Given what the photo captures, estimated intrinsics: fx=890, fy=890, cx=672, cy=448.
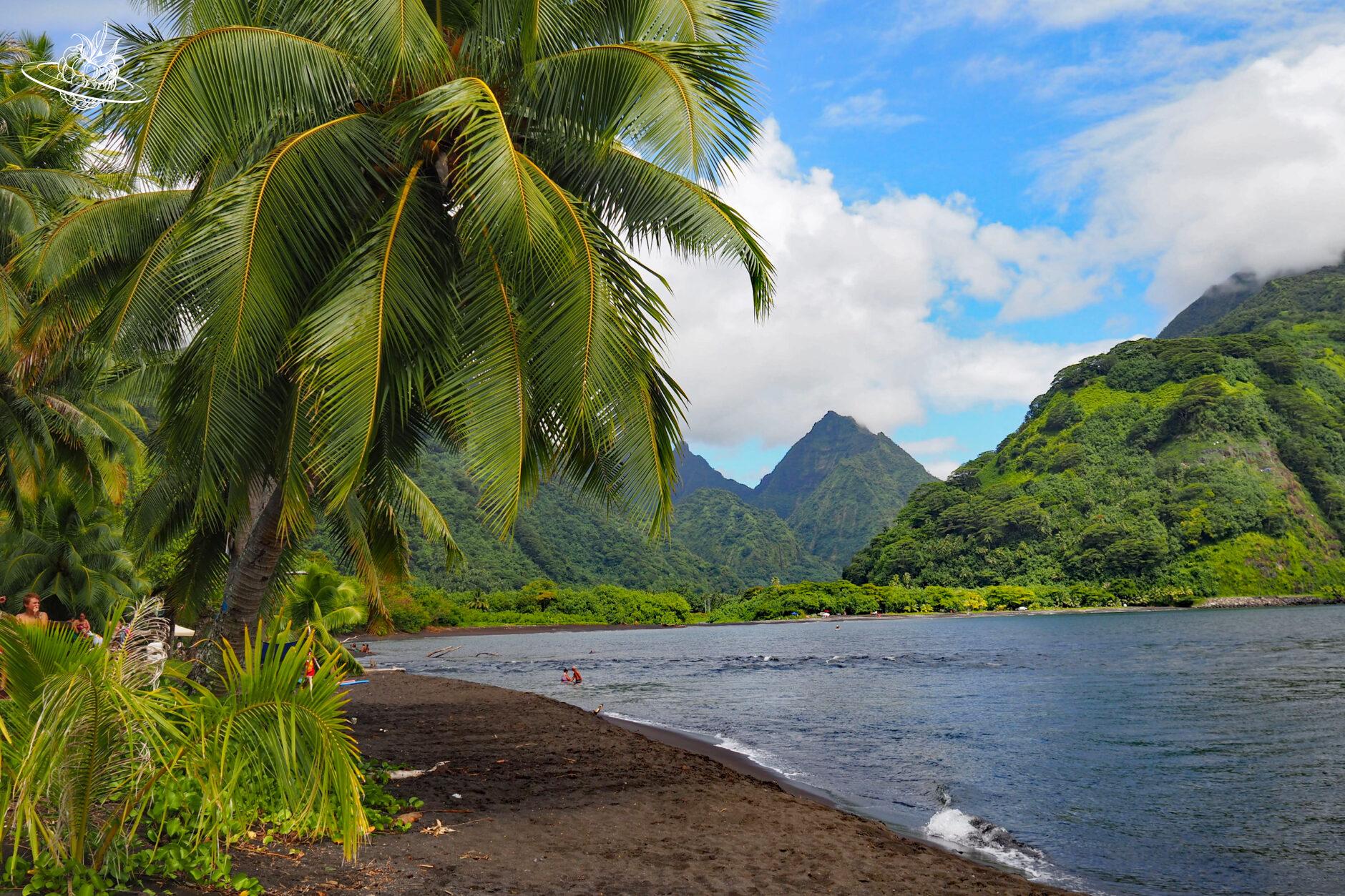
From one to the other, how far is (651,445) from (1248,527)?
10519cm

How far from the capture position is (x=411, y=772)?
10281mm

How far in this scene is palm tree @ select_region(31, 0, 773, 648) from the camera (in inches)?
285

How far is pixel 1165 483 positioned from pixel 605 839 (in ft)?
366

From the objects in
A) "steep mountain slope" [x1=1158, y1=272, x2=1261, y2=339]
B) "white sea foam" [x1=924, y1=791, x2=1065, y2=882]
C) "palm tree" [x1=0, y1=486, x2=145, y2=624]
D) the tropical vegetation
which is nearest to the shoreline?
"palm tree" [x1=0, y1=486, x2=145, y2=624]

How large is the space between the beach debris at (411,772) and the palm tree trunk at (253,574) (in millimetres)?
2230

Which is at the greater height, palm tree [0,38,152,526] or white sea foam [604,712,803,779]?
palm tree [0,38,152,526]

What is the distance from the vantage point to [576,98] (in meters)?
8.29

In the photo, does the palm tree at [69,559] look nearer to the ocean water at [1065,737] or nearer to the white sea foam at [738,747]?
the ocean water at [1065,737]

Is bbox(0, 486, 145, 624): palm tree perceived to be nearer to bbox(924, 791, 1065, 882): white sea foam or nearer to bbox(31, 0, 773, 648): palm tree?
bbox(31, 0, 773, 648): palm tree

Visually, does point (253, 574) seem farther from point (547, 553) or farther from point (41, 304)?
point (547, 553)

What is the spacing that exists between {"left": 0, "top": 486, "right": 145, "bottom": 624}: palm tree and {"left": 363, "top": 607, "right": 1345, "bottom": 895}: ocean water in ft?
43.5

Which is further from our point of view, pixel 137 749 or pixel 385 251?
pixel 385 251

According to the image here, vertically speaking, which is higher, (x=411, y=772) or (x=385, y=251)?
(x=385, y=251)

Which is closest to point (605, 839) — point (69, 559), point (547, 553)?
point (69, 559)
